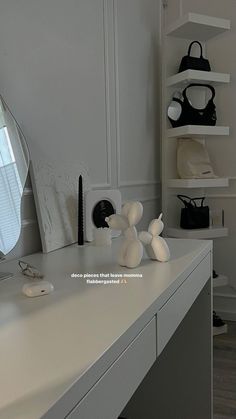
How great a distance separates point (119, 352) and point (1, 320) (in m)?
0.24

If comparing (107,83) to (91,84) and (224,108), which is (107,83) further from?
(224,108)

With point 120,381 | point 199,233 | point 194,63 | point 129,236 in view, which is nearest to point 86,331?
point 120,381

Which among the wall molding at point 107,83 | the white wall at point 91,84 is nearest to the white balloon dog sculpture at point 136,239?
the white wall at point 91,84

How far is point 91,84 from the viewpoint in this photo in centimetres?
183

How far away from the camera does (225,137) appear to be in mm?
2617

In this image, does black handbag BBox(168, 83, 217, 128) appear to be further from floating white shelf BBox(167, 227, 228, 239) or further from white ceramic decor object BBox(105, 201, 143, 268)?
white ceramic decor object BBox(105, 201, 143, 268)

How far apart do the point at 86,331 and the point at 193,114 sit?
196 cm

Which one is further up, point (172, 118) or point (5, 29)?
point (5, 29)

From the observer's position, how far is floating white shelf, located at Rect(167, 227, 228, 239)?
2400 millimetres

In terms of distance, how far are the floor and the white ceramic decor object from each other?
985 millimetres

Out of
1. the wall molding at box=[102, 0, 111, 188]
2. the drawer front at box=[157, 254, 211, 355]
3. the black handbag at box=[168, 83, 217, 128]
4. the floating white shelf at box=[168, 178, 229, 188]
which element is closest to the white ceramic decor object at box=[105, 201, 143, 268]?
the drawer front at box=[157, 254, 211, 355]

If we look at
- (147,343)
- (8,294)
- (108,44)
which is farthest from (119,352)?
(108,44)

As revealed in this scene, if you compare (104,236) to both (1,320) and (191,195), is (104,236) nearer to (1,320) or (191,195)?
(1,320)

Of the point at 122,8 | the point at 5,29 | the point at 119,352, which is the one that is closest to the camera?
the point at 119,352
